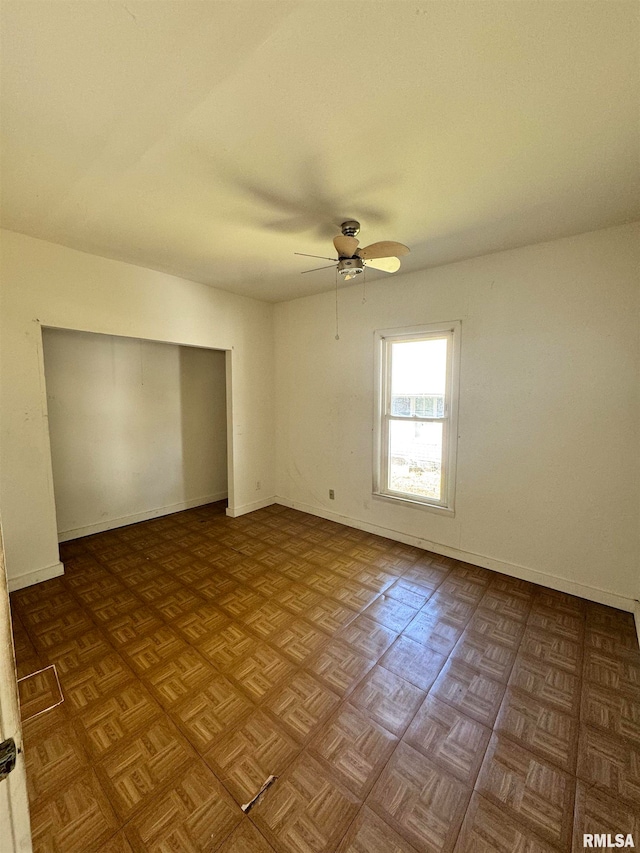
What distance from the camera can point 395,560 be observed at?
313cm

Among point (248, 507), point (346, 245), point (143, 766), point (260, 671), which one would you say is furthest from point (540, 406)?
point (248, 507)

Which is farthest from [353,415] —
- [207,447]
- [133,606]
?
[133,606]

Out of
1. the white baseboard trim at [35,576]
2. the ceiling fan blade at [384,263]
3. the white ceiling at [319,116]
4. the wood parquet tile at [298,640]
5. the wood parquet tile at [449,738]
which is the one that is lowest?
the wood parquet tile at [449,738]

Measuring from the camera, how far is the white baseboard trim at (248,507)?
4238 millimetres

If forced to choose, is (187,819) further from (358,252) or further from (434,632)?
(358,252)

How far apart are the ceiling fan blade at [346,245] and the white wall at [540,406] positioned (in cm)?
136

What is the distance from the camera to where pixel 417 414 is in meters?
3.36

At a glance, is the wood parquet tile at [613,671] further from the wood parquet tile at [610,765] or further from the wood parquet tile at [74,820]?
the wood parquet tile at [74,820]

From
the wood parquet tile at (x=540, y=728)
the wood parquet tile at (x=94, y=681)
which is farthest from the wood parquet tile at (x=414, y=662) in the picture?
the wood parquet tile at (x=94, y=681)

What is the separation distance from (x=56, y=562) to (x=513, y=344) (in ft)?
14.0

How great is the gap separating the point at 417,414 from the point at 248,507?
2477mm

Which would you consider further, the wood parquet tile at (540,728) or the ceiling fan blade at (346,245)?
the ceiling fan blade at (346,245)

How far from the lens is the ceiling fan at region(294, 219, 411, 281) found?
1.97 m

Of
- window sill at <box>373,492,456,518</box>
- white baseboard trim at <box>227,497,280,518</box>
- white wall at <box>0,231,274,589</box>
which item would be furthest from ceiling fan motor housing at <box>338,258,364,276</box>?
white baseboard trim at <box>227,497,280,518</box>
